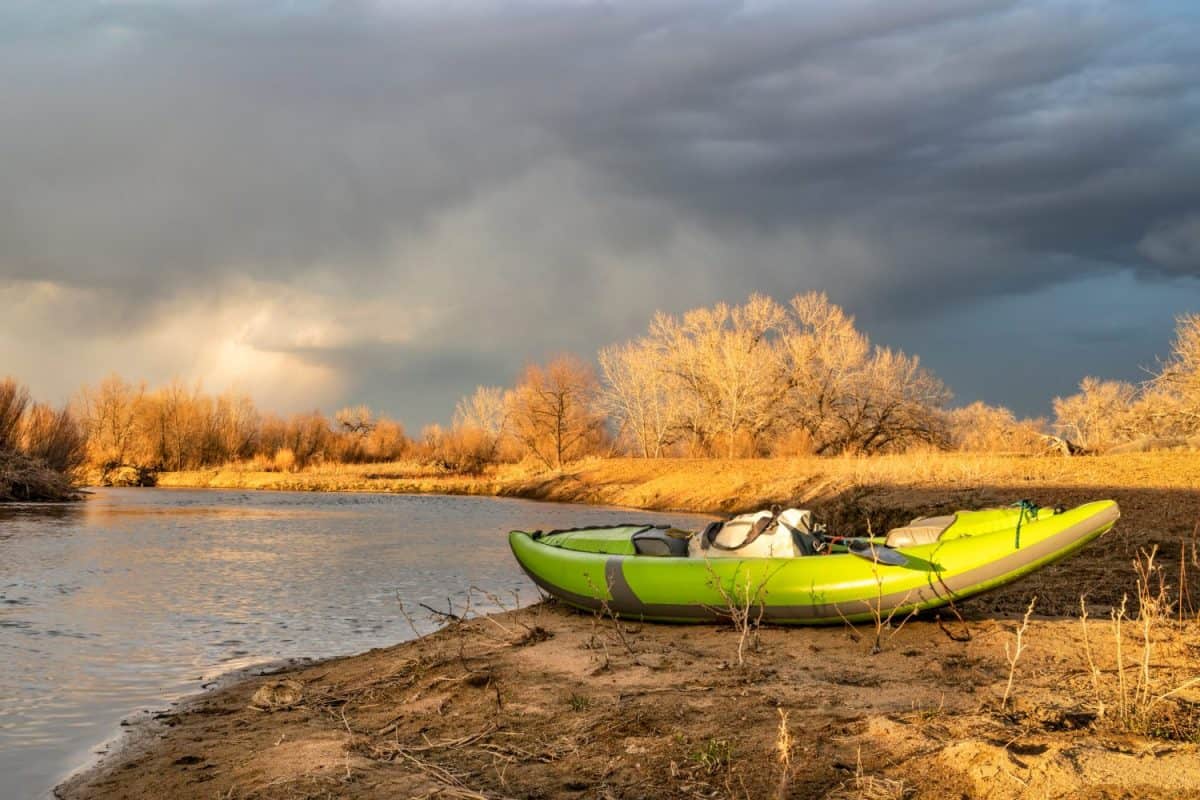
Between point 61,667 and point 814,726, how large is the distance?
662 centimetres

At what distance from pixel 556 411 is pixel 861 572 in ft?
136

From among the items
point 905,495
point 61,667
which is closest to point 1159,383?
point 905,495

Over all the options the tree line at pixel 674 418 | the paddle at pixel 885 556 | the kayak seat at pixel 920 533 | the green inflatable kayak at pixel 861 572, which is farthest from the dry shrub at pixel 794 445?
the paddle at pixel 885 556

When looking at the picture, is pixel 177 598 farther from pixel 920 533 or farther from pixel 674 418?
pixel 674 418

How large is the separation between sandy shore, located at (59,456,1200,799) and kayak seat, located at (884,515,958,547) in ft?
2.20

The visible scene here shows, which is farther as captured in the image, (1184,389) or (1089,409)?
(1089,409)

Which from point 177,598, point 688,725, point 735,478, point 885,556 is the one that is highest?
point 735,478

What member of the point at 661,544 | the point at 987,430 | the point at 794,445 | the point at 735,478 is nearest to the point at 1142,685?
the point at 661,544

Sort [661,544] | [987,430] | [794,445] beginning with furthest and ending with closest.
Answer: [987,430] < [794,445] < [661,544]

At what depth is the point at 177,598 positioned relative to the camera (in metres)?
12.0

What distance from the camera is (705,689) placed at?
5.54 meters

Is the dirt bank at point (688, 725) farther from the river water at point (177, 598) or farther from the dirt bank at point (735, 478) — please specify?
the dirt bank at point (735, 478)

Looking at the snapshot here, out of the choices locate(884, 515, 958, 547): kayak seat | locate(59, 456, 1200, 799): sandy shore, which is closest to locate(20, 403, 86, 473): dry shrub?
locate(59, 456, 1200, 799): sandy shore

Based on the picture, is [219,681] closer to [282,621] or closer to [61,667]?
[61,667]
